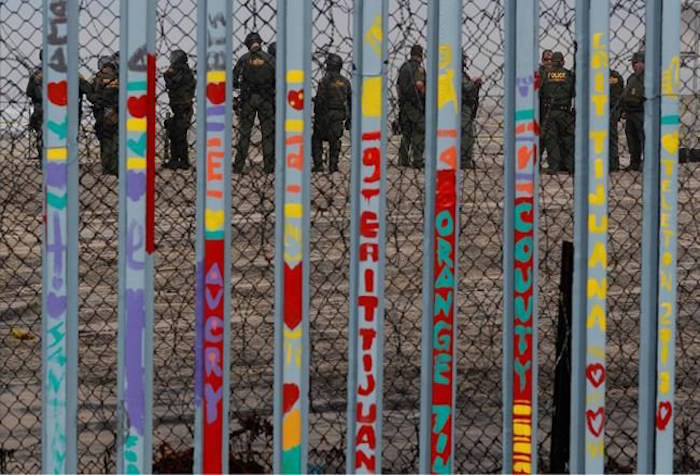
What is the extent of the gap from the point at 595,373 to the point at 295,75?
1.13m

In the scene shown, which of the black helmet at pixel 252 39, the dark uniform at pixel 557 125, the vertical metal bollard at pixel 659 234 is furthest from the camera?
the dark uniform at pixel 557 125

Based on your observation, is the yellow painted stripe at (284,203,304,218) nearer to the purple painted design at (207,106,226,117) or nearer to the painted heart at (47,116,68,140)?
the purple painted design at (207,106,226,117)

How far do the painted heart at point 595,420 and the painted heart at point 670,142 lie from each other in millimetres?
718

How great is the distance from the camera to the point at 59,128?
320 centimetres

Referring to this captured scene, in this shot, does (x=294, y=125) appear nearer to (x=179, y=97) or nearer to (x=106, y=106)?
(x=179, y=97)

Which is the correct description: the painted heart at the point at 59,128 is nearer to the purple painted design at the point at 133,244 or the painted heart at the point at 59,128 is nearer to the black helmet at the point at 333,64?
the purple painted design at the point at 133,244

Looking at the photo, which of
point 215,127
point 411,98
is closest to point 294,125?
point 215,127

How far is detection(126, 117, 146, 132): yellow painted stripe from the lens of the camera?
3.20 metres

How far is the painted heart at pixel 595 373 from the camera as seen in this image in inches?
131

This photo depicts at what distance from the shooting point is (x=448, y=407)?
3.32 meters

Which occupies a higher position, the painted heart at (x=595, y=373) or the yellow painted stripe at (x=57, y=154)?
the yellow painted stripe at (x=57, y=154)

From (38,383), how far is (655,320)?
422cm

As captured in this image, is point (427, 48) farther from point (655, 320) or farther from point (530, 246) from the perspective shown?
point (655, 320)

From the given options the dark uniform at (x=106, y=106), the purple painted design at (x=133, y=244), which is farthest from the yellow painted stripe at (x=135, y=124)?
the dark uniform at (x=106, y=106)
